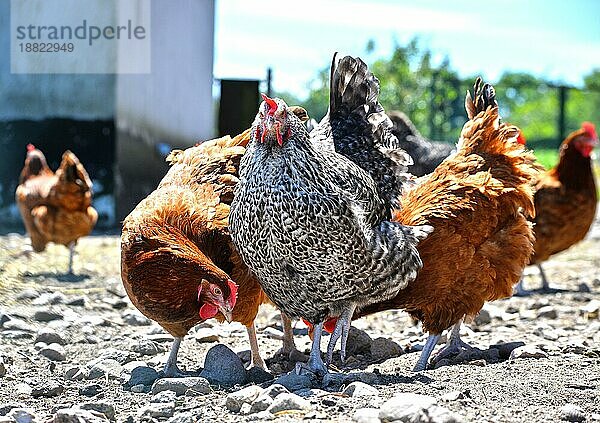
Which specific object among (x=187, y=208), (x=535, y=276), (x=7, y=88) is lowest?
(x=535, y=276)

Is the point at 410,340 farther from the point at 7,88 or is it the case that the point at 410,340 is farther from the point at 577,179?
the point at 7,88

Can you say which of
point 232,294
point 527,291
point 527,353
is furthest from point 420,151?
point 232,294

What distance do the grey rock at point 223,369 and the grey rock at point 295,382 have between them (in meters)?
0.46

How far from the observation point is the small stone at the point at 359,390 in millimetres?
3557

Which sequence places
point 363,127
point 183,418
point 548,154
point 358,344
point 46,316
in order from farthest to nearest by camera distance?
point 548,154 → point 46,316 → point 358,344 → point 363,127 → point 183,418

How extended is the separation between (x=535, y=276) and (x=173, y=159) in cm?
515

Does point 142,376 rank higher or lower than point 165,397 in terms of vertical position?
lower

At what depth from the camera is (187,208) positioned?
15.1ft

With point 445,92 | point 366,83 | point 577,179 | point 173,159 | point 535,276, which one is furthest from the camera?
point 445,92

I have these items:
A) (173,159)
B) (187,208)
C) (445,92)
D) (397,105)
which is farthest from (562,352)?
(397,105)

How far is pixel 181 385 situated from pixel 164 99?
853cm

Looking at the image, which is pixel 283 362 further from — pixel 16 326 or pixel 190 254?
pixel 16 326

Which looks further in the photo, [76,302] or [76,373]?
[76,302]

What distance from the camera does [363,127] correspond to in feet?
15.9
